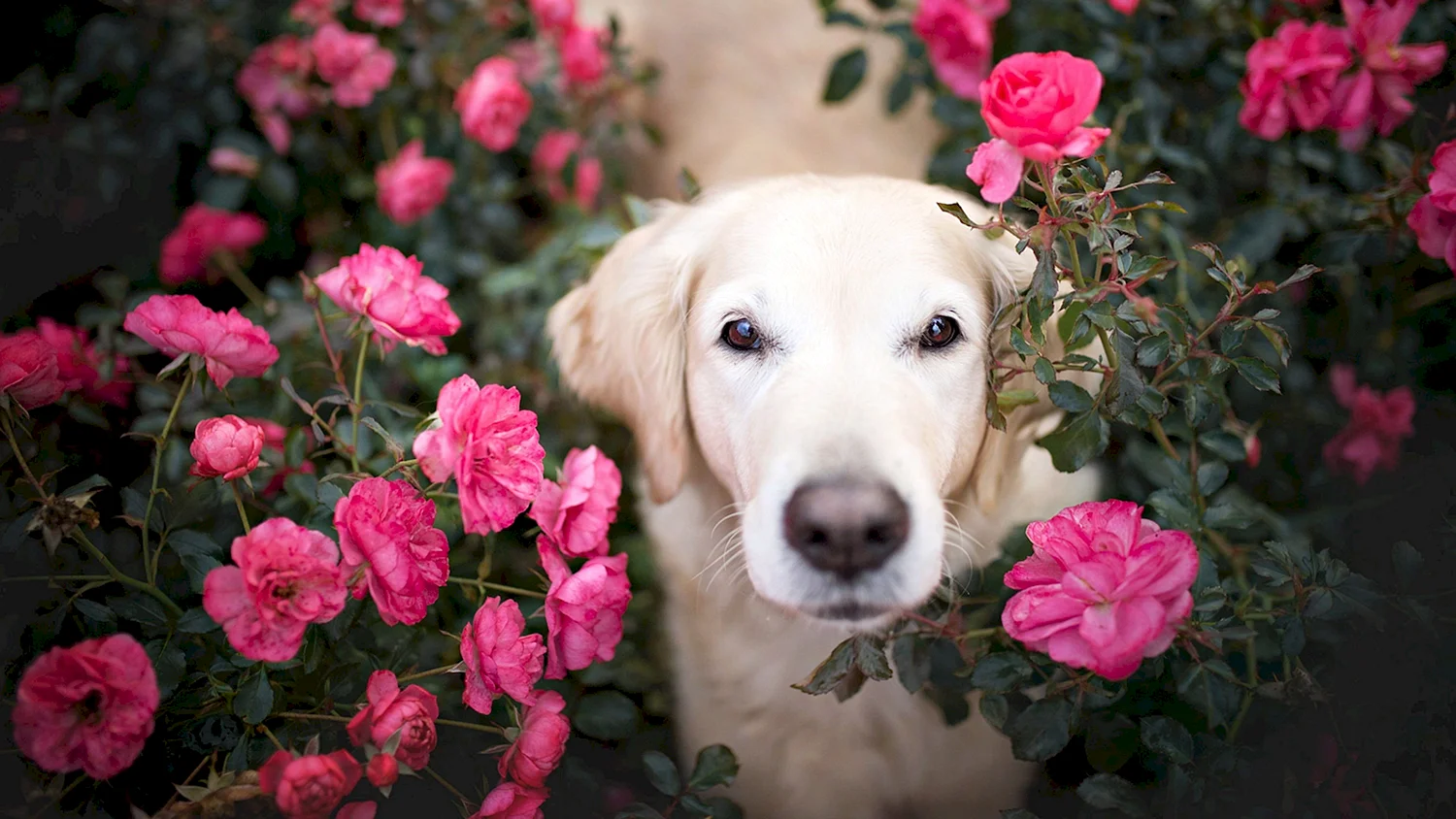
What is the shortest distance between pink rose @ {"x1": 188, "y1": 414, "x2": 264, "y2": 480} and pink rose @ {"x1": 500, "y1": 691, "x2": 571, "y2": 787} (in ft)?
1.79

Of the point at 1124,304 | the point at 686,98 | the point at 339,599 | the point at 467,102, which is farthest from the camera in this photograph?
the point at 686,98

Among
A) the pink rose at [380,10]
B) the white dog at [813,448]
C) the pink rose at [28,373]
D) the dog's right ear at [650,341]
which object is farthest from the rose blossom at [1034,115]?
the pink rose at [380,10]

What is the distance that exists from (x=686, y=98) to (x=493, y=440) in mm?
2188

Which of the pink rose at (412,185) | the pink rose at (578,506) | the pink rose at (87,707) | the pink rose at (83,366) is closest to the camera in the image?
the pink rose at (87,707)

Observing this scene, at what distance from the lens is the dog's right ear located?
1.80 metres

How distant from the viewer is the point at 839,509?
1.28 m

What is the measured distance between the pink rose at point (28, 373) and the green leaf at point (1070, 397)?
4.87 feet

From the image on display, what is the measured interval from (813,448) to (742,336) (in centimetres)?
36

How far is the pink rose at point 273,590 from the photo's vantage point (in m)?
1.13

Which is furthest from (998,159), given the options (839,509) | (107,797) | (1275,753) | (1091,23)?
(107,797)

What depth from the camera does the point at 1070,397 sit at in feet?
4.43

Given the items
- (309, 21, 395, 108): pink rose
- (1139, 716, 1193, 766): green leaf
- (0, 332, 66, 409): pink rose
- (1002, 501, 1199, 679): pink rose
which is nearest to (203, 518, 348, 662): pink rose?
Answer: (0, 332, 66, 409): pink rose

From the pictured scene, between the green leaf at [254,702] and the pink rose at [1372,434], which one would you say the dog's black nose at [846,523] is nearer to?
the green leaf at [254,702]

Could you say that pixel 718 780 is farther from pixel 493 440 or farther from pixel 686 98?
pixel 686 98
